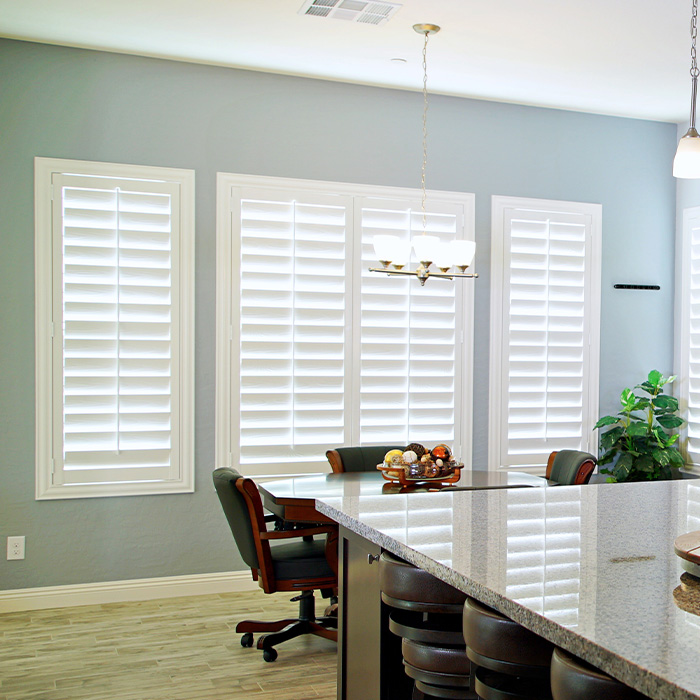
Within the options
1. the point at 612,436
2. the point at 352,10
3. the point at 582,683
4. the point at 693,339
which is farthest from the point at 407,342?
the point at 582,683

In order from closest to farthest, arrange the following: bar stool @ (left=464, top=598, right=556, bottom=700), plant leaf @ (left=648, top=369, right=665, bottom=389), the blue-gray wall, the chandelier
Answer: bar stool @ (left=464, top=598, right=556, bottom=700)
the chandelier
the blue-gray wall
plant leaf @ (left=648, top=369, right=665, bottom=389)

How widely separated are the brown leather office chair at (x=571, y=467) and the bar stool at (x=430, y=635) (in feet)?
8.24

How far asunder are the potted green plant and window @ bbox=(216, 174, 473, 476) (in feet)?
3.49

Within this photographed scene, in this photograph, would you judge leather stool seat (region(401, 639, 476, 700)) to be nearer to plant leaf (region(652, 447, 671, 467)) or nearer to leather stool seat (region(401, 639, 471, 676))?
leather stool seat (region(401, 639, 471, 676))

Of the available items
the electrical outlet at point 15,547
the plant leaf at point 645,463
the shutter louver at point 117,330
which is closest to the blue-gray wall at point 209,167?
the electrical outlet at point 15,547

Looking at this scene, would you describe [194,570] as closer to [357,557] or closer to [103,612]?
[103,612]

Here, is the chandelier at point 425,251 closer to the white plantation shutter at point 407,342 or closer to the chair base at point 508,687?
the white plantation shutter at point 407,342

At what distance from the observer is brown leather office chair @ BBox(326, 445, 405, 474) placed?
4.52 meters

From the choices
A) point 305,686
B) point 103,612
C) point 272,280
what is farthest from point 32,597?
point 272,280

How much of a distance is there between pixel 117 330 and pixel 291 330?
1.01 meters

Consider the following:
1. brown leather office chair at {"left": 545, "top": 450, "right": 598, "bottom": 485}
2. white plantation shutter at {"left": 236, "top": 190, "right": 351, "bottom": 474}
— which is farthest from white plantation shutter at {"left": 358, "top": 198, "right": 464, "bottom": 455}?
brown leather office chair at {"left": 545, "top": 450, "right": 598, "bottom": 485}

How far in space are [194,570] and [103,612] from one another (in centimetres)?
56

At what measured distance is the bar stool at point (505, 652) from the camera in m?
1.50

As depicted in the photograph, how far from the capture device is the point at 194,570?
15.3 feet
